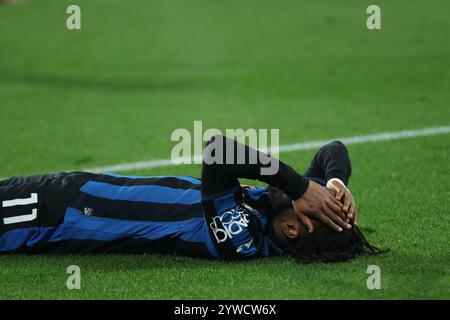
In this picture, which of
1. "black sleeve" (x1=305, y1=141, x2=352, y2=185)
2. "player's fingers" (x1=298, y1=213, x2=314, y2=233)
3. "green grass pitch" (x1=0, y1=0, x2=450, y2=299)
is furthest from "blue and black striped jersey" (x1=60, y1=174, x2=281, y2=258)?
"black sleeve" (x1=305, y1=141, x2=352, y2=185)

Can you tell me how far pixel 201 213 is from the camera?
4828 millimetres

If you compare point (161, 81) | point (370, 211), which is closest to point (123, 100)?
point (161, 81)

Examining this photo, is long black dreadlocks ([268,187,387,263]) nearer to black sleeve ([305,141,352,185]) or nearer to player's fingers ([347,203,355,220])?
player's fingers ([347,203,355,220])

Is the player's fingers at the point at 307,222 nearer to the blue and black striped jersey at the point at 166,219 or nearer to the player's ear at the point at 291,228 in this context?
the player's ear at the point at 291,228

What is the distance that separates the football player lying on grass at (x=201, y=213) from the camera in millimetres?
4527

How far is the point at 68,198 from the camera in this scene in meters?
5.04

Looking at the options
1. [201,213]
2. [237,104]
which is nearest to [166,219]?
[201,213]

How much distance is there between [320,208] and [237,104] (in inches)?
234

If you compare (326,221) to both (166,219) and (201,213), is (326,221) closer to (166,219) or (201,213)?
(201,213)

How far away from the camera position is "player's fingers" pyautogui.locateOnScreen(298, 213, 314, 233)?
4.52 meters

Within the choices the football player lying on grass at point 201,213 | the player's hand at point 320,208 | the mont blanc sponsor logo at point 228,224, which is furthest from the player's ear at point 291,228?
the mont blanc sponsor logo at point 228,224
